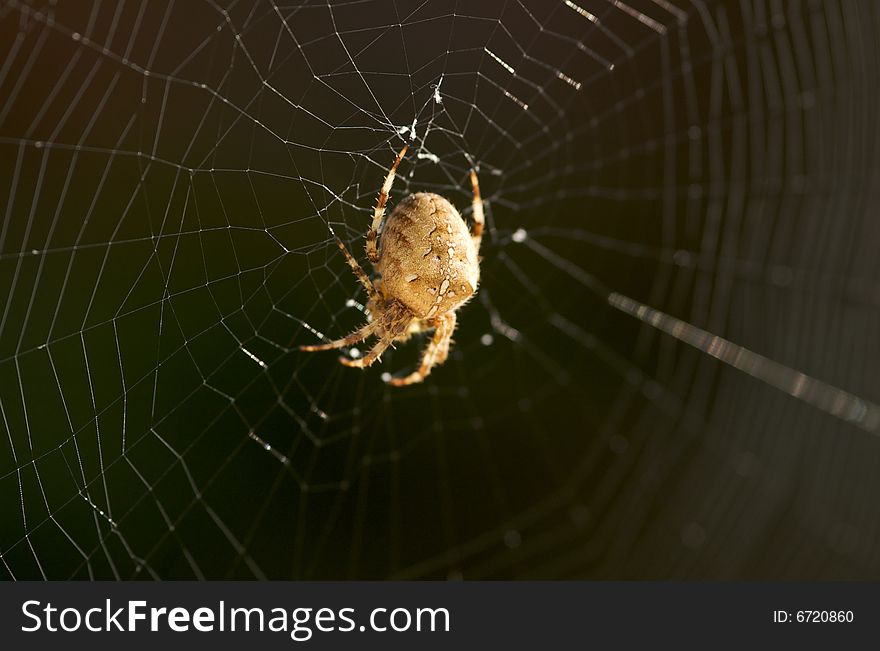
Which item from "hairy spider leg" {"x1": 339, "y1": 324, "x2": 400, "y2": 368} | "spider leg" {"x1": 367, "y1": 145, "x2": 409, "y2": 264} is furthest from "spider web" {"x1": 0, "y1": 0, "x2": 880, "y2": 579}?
"hairy spider leg" {"x1": 339, "y1": 324, "x2": 400, "y2": 368}

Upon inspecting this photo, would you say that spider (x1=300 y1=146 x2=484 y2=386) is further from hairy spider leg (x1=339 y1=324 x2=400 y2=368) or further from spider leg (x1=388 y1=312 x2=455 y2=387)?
spider leg (x1=388 y1=312 x2=455 y2=387)

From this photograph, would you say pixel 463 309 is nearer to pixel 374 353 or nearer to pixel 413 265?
pixel 374 353

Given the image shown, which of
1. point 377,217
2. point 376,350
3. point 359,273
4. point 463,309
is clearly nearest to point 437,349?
point 376,350

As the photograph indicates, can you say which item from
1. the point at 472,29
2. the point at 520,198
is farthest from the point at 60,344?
the point at 520,198

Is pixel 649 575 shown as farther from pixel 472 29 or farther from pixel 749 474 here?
pixel 472 29

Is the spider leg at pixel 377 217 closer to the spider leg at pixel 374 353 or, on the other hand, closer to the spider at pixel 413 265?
the spider at pixel 413 265

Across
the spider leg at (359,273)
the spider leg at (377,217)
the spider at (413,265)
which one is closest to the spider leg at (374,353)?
the spider at (413,265)
